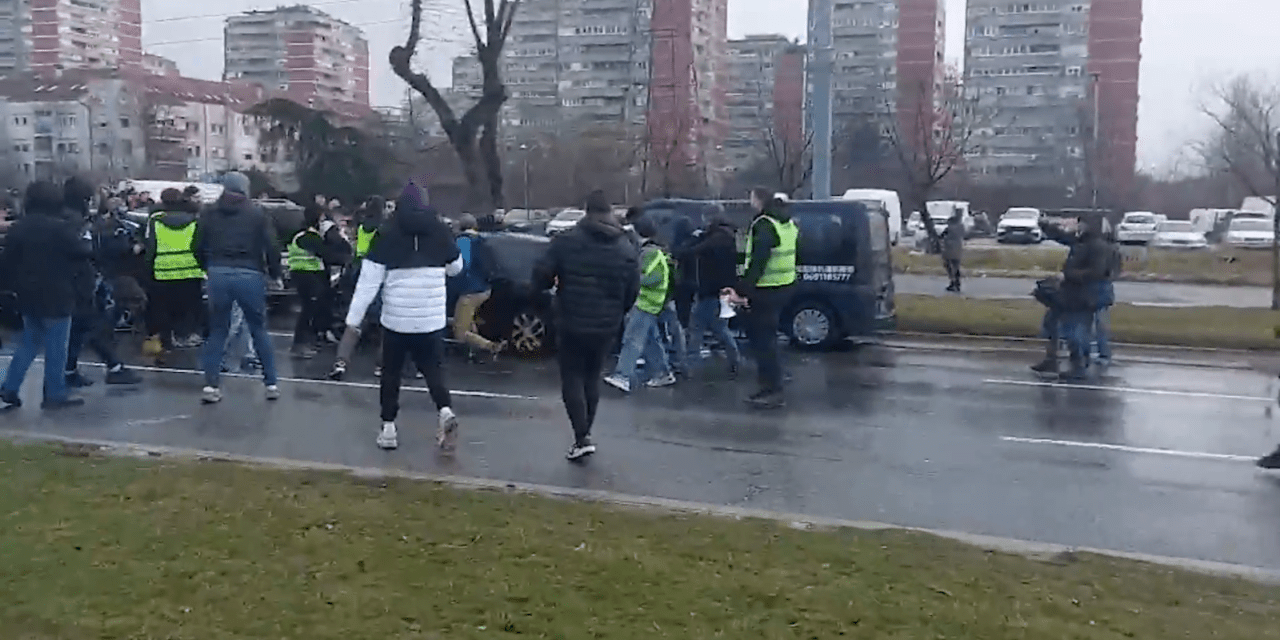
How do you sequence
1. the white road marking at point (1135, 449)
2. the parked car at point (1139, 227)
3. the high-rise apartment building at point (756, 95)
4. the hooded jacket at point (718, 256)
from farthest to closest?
the parked car at point (1139, 227) → the high-rise apartment building at point (756, 95) → the hooded jacket at point (718, 256) → the white road marking at point (1135, 449)

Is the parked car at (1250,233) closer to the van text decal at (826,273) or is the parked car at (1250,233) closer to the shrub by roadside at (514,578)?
the van text decal at (826,273)

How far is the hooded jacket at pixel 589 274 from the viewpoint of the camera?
27.8 ft

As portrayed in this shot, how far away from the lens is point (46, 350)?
1043cm

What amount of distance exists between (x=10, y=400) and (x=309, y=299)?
4579 millimetres

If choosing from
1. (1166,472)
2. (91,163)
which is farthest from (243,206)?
(91,163)

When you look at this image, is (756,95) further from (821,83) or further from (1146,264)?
(821,83)

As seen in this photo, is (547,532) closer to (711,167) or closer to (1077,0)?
(711,167)

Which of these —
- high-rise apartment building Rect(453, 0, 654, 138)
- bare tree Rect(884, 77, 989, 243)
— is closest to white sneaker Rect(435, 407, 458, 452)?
high-rise apartment building Rect(453, 0, 654, 138)

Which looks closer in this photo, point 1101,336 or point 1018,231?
point 1101,336

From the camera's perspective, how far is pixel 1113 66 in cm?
8269

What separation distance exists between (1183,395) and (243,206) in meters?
8.85

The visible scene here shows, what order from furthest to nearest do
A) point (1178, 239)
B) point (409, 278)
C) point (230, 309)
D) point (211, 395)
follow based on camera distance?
point (1178, 239) < point (211, 395) < point (230, 309) < point (409, 278)

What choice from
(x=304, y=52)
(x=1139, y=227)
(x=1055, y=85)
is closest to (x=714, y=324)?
(x=1139, y=227)

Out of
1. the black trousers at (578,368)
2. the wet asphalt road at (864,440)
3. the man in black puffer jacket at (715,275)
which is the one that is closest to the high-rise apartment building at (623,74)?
the man in black puffer jacket at (715,275)
